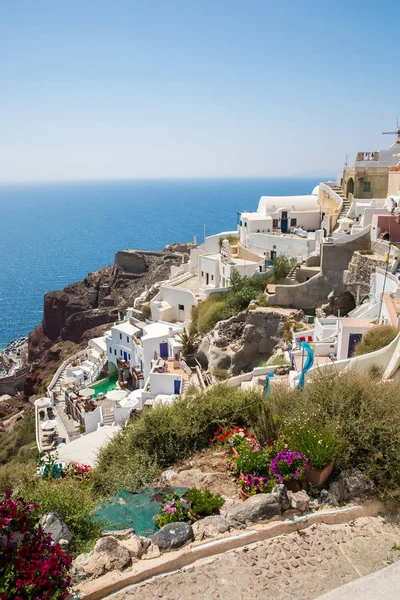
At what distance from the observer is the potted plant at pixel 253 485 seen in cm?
800

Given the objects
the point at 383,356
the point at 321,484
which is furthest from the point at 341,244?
the point at 321,484

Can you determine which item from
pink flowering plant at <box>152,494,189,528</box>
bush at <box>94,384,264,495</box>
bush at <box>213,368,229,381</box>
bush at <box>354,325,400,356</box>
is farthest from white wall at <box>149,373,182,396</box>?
pink flowering plant at <box>152,494,189,528</box>

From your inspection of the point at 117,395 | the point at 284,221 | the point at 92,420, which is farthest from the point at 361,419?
the point at 284,221

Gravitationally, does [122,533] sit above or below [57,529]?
below

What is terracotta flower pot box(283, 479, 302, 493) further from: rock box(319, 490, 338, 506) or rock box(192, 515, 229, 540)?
rock box(192, 515, 229, 540)

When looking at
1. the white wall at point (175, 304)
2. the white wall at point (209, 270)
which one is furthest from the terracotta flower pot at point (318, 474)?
the white wall at point (209, 270)

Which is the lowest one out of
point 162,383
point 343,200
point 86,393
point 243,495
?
point 86,393

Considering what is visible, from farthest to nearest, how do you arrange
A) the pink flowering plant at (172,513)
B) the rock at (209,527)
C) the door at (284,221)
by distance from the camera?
the door at (284,221) < the pink flowering plant at (172,513) < the rock at (209,527)

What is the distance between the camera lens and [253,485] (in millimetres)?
8117

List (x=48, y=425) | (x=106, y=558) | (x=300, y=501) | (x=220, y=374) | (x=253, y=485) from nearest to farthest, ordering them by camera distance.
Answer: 1. (x=106, y=558)
2. (x=300, y=501)
3. (x=253, y=485)
4. (x=220, y=374)
5. (x=48, y=425)

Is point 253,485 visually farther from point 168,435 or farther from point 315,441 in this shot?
point 168,435

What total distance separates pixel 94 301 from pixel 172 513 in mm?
50147

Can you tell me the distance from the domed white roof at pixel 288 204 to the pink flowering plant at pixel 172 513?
1171 inches

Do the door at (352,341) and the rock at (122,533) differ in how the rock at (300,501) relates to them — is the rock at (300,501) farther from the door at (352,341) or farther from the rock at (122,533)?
the door at (352,341)
